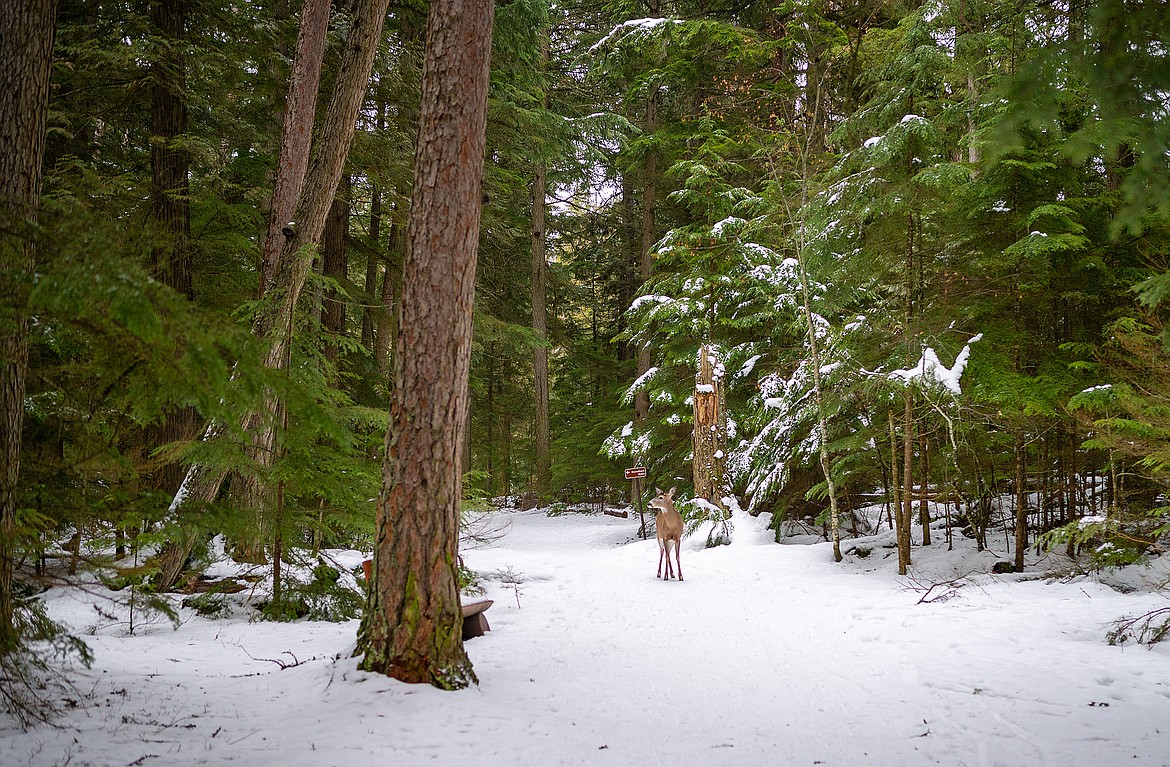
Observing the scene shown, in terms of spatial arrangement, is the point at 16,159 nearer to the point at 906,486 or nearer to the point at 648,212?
the point at 906,486

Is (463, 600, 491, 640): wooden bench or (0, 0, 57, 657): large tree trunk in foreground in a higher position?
(0, 0, 57, 657): large tree trunk in foreground

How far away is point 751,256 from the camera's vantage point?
14.9m

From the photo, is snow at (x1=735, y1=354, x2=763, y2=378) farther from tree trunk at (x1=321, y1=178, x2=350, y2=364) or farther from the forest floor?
tree trunk at (x1=321, y1=178, x2=350, y2=364)

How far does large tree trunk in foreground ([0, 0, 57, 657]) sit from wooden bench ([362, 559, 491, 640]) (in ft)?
9.11

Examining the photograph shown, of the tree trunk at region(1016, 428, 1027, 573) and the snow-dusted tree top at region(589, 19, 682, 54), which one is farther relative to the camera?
the snow-dusted tree top at region(589, 19, 682, 54)

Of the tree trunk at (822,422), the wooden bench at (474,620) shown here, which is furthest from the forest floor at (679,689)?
the tree trunk at (822,422)

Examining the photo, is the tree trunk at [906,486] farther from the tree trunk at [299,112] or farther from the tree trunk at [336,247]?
the tree trunk at [336,247]

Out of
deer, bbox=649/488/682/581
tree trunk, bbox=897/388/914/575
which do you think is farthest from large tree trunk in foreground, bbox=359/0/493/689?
tree trunk, bbox=897/388/914/575

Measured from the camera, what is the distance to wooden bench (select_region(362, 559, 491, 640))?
5836mm

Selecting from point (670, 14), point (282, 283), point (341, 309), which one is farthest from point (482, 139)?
point (670, 14)

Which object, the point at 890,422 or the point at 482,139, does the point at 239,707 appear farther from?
the point at 890,422

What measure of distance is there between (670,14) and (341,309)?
1431cm

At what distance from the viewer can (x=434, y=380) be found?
176 inches

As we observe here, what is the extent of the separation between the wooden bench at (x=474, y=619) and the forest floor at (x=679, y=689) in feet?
0.44
